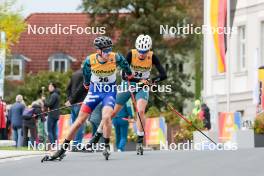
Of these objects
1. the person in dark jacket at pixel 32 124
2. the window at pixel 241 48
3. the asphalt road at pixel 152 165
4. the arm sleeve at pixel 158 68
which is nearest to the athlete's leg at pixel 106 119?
the asphalt road at pixel 152 165

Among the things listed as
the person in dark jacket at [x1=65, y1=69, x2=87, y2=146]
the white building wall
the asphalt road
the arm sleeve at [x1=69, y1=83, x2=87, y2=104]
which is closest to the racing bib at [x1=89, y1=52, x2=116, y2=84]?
the asphalt road

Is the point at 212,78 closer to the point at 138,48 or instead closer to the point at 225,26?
the point at 225,26

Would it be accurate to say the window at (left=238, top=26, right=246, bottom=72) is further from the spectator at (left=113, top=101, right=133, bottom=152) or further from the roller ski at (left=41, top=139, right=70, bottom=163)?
the roller ski at (left=41, top=139, right=70, bottom=163)

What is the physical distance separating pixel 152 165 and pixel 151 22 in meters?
56.1

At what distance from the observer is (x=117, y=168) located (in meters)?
17.5

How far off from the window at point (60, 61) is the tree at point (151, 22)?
49.8 feet

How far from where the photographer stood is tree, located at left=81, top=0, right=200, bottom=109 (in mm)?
73938

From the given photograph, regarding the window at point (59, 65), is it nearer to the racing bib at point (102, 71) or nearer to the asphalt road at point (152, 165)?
the asphalt road at point (152, 165)

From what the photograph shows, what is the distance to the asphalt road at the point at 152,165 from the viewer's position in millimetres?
16453

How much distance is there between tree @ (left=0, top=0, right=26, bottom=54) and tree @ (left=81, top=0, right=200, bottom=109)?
19422 mm

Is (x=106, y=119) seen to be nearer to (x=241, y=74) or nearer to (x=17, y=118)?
(x=17, y=118)

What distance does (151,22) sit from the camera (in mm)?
73750

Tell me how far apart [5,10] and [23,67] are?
38.4 meters

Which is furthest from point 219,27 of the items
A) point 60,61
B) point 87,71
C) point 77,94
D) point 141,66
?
point 60,61
